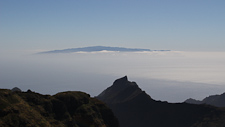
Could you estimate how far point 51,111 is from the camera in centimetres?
6519

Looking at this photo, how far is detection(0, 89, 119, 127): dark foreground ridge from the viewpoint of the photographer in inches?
2055

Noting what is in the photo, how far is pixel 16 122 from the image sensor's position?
50.3 metres

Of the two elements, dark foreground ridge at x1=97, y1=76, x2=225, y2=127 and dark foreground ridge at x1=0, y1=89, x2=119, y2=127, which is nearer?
dark foreground ridge at x1=0, y1=89, x2=119, y2=127

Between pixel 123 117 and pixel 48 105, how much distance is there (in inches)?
3315

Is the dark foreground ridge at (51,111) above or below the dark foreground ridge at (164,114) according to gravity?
above

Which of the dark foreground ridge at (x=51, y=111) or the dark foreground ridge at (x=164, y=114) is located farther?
the dark foreground ridge at (x=164, y=114)

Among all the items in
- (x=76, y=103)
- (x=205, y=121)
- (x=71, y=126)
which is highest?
(x=76, y=103)

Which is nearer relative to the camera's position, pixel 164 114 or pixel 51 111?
pixel 51 111

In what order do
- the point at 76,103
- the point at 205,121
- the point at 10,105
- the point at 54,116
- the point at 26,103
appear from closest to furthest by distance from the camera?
1. the point at 10,105
2. the point at 26,103
3. the point at 54,116
4. the point at 76,103
5. the point at 205,121

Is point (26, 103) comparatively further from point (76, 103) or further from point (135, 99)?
point (135, 99)

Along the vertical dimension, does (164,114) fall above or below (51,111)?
below

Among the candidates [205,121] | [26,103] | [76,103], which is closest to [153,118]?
[205,121]

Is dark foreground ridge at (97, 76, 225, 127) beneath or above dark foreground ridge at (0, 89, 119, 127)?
beneath

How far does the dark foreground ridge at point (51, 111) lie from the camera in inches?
2055
